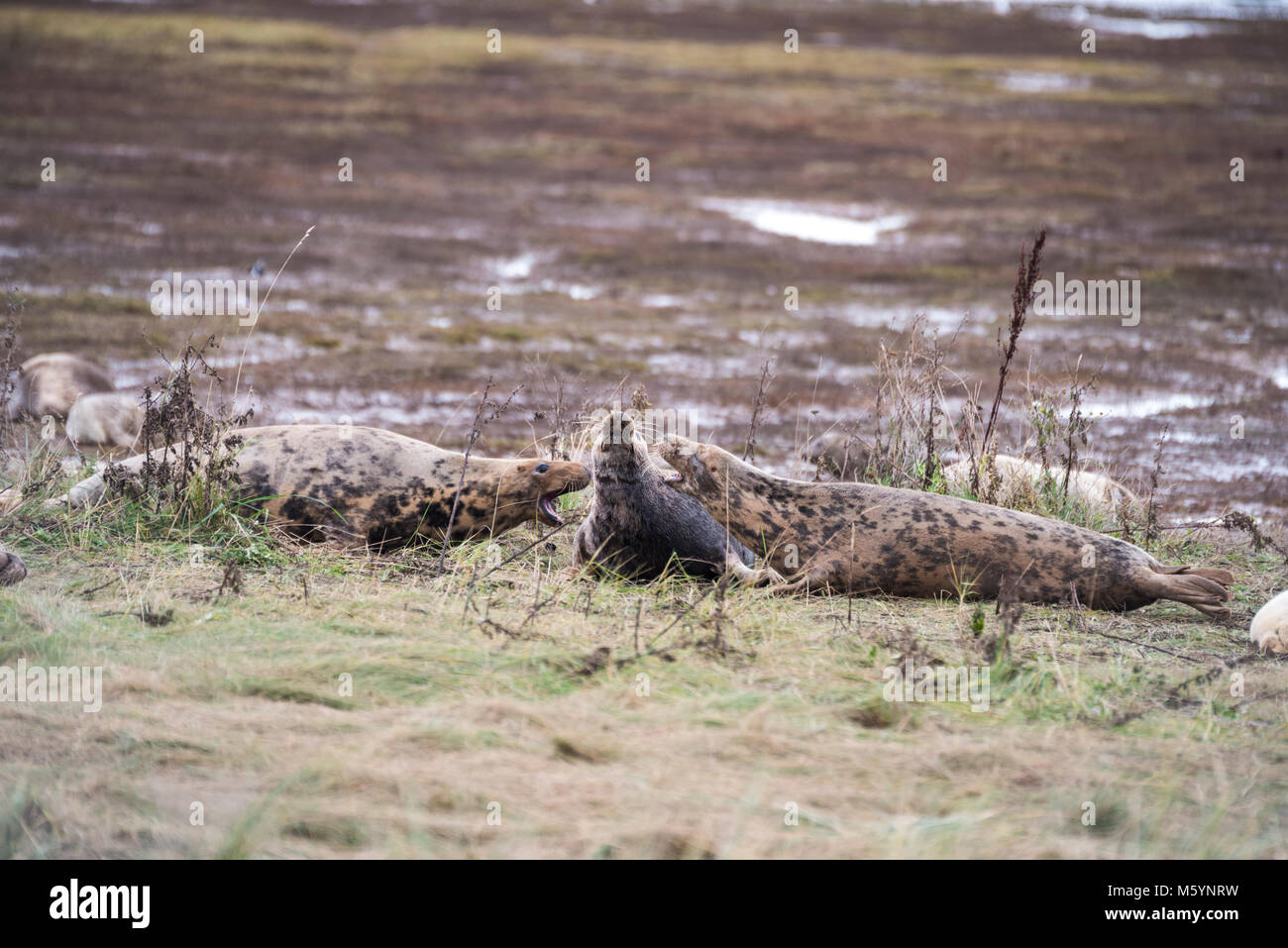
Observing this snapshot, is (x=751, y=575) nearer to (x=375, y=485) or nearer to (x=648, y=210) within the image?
(x=375, y=485)

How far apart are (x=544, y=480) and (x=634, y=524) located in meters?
0.66

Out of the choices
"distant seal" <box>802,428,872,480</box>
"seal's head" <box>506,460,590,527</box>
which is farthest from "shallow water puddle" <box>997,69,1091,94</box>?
"seal's head" <box>506,460,590,527</box>

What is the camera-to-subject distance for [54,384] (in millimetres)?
9219

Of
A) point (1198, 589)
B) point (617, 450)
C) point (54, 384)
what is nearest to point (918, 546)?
point (1198, 589)

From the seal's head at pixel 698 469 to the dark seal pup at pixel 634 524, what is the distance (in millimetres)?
141

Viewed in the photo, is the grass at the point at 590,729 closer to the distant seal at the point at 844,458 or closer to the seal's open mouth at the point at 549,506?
the seal's open mouth at the point at 549,506

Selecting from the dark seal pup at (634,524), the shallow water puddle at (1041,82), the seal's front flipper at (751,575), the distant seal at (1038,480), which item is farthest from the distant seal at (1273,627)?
the shallow water puddle at (1041,82)

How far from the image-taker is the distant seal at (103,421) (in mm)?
8297

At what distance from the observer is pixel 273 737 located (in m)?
3.18

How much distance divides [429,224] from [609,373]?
22.9ft

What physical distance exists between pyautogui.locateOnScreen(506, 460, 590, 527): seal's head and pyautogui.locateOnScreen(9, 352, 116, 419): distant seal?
510 centimetres

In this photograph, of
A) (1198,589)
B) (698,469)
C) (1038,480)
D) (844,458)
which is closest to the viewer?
(1198,589)

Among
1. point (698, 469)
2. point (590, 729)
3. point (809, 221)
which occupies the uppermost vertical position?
point (809, 221)

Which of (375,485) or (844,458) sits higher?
(375,485)
